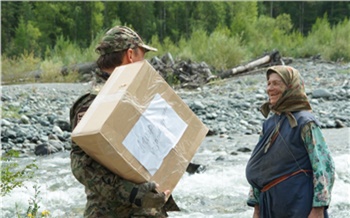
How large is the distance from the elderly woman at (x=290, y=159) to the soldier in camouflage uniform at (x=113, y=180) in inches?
22.0

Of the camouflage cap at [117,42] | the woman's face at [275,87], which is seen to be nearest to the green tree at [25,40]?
the woman's face at [275,87]

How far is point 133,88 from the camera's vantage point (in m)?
2.56

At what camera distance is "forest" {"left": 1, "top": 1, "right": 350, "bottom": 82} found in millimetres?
27766

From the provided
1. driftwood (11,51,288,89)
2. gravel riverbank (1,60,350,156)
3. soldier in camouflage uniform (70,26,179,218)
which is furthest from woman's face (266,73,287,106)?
driftwood (11,51,288,89)

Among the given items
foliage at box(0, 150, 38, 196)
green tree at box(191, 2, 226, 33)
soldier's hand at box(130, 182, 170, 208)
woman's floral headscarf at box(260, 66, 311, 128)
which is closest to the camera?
soldier's hand at box(130, 182, 170, 208)

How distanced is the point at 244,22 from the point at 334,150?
1011 inches

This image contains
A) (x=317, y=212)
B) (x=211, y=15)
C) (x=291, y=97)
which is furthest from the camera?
(x=211, y=15)

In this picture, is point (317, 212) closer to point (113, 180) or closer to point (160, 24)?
point (113, 180)

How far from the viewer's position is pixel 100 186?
2596mm

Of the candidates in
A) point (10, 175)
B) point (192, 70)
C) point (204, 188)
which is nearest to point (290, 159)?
point (10, 175)

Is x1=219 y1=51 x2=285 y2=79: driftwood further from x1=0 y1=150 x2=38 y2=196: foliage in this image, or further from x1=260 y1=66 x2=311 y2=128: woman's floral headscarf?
x1=260 y1=66 x2=311 y2=128: woman's floral headscarf

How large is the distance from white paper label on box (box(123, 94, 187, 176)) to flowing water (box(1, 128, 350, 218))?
2769 mm

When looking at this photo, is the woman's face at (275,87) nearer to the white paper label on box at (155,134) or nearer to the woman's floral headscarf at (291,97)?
the woman's floral headscarf at (291,97)

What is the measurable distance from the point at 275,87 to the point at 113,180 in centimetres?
102
